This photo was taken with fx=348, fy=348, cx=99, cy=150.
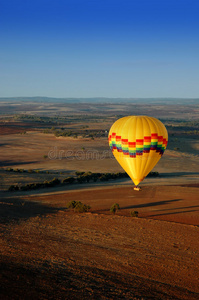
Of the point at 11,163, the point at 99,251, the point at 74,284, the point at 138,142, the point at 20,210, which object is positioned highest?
the point at 138,142

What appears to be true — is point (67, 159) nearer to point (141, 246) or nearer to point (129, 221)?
point (129, 221)

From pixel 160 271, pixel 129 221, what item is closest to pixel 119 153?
pixel 129 221

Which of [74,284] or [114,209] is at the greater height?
[74,284]

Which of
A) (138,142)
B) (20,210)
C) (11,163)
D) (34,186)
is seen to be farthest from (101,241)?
(11,163)

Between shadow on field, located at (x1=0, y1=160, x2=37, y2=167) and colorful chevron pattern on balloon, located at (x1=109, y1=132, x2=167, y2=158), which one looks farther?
shadow on field, located at (x1=0, y1=160, x2=37, y2=167)

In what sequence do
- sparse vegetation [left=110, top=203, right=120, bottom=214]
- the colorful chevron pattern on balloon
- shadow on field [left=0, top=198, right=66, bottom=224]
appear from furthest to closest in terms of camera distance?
1. the colorful chevron pattern on balloon
2. sparse vegetation [left=110, top=203, right=120, bottom=214]
3. shadow on field [left=0, top=198, right=66, bottom=224]

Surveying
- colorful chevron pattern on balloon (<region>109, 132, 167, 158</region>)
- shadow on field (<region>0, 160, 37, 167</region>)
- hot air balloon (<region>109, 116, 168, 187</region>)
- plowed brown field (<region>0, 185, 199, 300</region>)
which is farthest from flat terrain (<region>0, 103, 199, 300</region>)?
shadow on field (<region>0, 160, 37, 167</region>)

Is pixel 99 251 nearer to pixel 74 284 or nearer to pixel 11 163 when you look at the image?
pixel 74 284

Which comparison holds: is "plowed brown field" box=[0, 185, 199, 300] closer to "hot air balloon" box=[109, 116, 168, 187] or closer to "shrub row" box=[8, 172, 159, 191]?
"hot air balloon" box=[109, 116, 168, 187]
